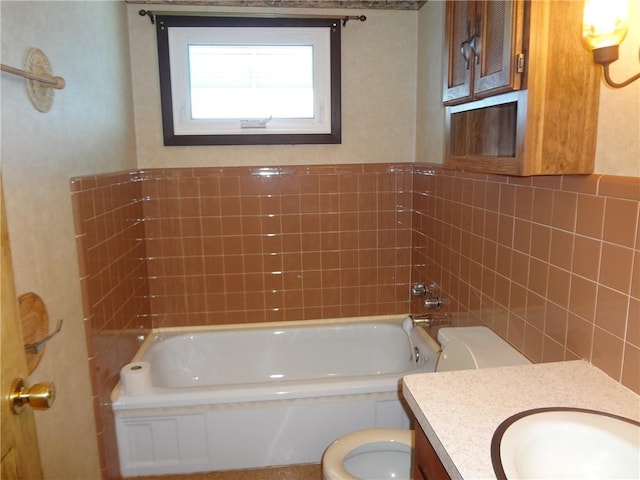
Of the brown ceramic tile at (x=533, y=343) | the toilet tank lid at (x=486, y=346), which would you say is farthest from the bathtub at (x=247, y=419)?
the brown ceramic tile at (x=533, y=343)

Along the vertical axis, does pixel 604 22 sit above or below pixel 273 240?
above

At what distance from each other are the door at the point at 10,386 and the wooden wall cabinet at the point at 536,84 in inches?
45.4

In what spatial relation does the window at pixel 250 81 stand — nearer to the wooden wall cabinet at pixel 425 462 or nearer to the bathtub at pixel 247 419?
the bathtub at pixel 247 419

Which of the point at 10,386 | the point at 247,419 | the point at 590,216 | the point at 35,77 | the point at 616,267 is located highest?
the point at 35,77

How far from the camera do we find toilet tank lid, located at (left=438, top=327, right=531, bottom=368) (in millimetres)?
1556

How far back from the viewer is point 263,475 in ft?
7.23

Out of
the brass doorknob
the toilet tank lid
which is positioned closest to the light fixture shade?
the toilet tank lid

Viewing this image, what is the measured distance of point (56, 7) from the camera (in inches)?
65.7

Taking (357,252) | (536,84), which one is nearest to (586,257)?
(536,84)

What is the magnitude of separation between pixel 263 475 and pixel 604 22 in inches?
85.0

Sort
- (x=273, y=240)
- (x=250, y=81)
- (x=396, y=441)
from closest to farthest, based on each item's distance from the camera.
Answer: (x=396, y=441)
(x=250, y=81)
(x=273, y=240)

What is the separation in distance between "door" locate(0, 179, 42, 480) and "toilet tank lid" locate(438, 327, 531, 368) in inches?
49.3

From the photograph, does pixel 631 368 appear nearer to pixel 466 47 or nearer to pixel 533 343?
pixel 533 343

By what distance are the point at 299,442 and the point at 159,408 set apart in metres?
0.67
